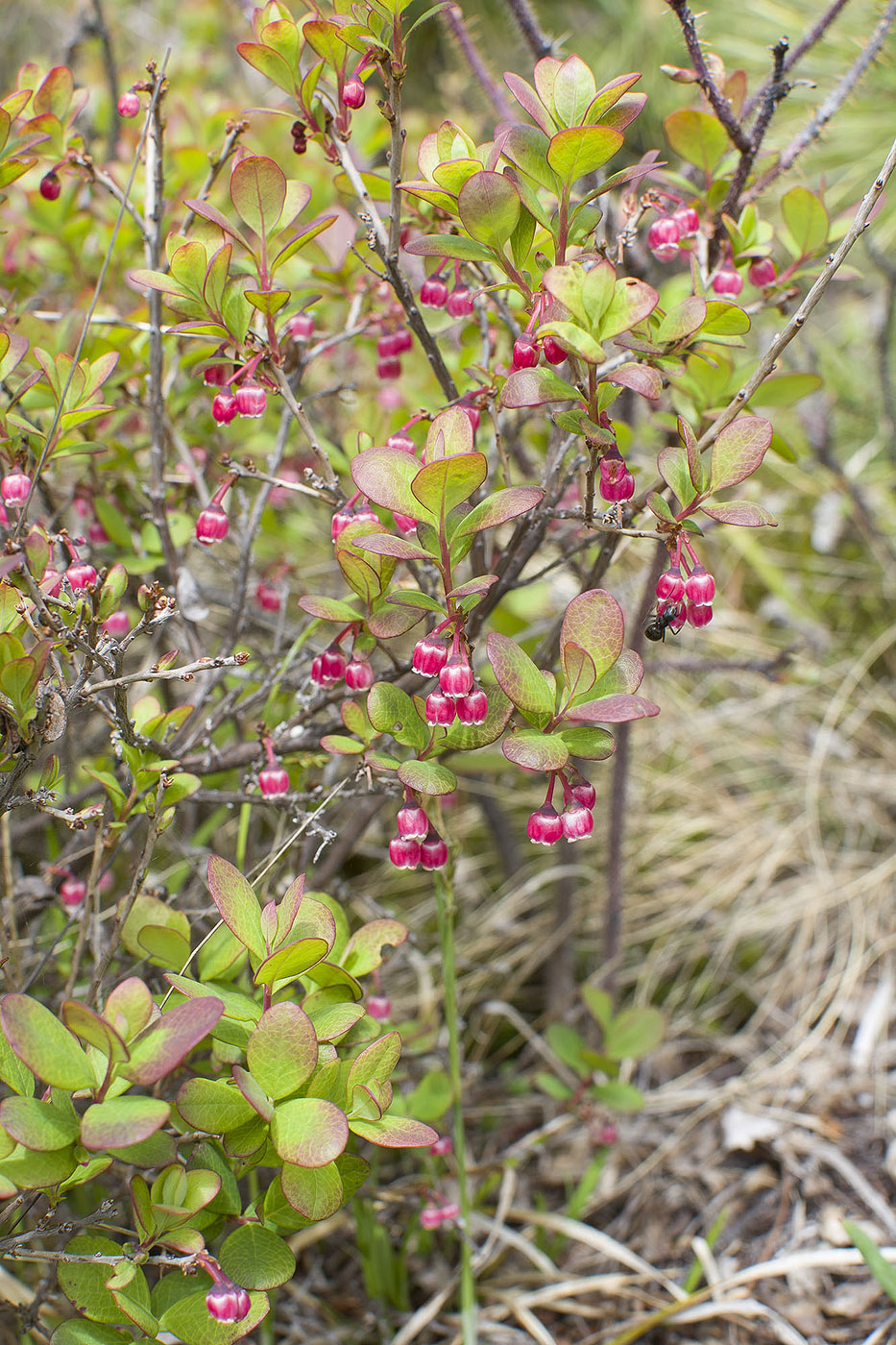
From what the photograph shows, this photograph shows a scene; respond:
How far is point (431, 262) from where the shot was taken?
Answer: 1104 millimetres

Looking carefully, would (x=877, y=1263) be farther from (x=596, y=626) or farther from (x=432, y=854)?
(x=596, y=626)

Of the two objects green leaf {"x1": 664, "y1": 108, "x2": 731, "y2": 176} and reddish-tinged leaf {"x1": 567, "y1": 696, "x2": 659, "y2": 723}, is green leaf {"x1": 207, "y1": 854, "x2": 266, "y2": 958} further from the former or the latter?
green leaf {"x1": 664, "y1": 108, "x2": 731, "y2": 176}

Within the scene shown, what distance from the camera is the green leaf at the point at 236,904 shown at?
0.74 meters

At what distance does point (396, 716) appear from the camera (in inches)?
32.8

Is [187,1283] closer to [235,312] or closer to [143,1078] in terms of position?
[143,1078]

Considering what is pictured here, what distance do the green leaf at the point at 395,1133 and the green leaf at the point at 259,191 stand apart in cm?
76

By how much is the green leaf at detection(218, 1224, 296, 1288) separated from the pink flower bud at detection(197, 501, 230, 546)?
0.61 m

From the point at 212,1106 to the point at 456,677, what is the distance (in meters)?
0.37

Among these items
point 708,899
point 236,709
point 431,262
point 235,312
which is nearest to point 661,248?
point 431,262

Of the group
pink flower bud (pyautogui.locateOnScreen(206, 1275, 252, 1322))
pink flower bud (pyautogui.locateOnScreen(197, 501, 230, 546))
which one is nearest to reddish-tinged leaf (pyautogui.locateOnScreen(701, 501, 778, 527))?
pink flower bud (pyautogui.locateOnScreen(197, 501, 230, 546))

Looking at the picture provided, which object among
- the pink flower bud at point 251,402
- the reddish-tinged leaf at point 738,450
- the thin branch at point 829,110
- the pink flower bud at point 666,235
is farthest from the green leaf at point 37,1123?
the thin branch at point 829,110

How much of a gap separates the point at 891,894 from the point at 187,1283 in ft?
5.21

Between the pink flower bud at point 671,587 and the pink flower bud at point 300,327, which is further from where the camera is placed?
the pink flower bud at point 300,327

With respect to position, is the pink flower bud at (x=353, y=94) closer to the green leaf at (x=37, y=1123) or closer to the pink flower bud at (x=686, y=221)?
the pink flower bud at (x=686, y=221)
